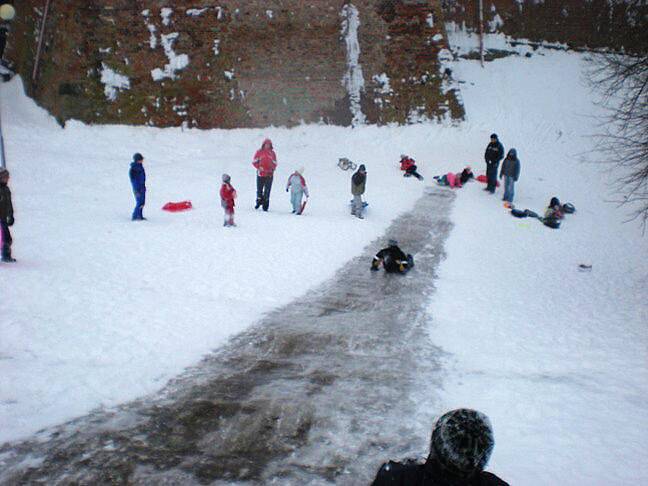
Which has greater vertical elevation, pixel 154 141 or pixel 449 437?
A: pixel 154 141

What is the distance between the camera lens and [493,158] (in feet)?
55.1

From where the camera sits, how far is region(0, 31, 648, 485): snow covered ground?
14.7 feet

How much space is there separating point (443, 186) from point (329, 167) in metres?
4.75

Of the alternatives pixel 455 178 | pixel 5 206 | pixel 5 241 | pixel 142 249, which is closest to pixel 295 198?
pixel 142 249

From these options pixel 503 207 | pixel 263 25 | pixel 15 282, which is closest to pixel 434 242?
pixel 503 207

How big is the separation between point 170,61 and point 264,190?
12837mm

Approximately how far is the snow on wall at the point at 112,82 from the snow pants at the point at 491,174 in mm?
16106

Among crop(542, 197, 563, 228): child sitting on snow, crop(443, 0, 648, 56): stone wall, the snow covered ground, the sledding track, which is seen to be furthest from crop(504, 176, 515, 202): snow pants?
crop(443, 0, 648, 56): stone wall

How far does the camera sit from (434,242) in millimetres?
12031

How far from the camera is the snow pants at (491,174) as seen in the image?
1697cm

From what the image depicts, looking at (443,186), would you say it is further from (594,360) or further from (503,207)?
(594,360)

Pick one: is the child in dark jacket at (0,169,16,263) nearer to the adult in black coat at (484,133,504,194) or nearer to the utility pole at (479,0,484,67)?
the adult in black coat at (484,133,504,194)

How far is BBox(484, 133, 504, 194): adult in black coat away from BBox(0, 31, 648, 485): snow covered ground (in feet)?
2.45

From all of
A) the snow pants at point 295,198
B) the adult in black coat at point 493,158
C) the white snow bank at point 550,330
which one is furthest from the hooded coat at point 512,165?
the snow pants at point 295,198
